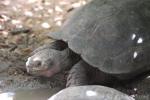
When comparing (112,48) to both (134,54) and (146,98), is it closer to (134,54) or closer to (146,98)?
(134,54)

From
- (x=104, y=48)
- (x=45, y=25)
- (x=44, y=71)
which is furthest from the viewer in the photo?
(x=45, y=25)

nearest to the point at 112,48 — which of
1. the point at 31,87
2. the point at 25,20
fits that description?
the point at 31,87

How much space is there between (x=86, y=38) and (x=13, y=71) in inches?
50.6

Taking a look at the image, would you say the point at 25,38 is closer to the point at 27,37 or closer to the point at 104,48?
the point at 27,37

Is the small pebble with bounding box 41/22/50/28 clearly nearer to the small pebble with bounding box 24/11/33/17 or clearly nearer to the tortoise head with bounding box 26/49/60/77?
the small pebble with bounding box 24/11/33/17

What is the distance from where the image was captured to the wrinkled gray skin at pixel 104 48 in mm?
5406

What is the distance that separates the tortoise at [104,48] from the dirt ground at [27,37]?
0.28 meters

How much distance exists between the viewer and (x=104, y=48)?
5.42 metres

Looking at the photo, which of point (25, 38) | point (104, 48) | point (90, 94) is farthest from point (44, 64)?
point (25, 38)

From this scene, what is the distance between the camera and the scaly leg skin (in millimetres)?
5449

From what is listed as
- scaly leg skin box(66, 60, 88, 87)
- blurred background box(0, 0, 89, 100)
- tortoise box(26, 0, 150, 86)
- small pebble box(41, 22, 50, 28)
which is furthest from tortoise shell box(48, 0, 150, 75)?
small pebble box(41, 22, 50, 28)

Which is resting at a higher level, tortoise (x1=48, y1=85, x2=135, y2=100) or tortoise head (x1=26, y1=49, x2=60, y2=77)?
tortoise head (x1=26, y1=49, x2=60, y2=77)

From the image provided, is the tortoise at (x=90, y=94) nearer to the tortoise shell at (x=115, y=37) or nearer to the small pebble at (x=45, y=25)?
the tortoise shell at (x=115, y=37)

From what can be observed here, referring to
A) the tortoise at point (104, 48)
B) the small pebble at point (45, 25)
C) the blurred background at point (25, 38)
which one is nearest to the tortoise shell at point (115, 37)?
the tortoise at point (104, 48)
